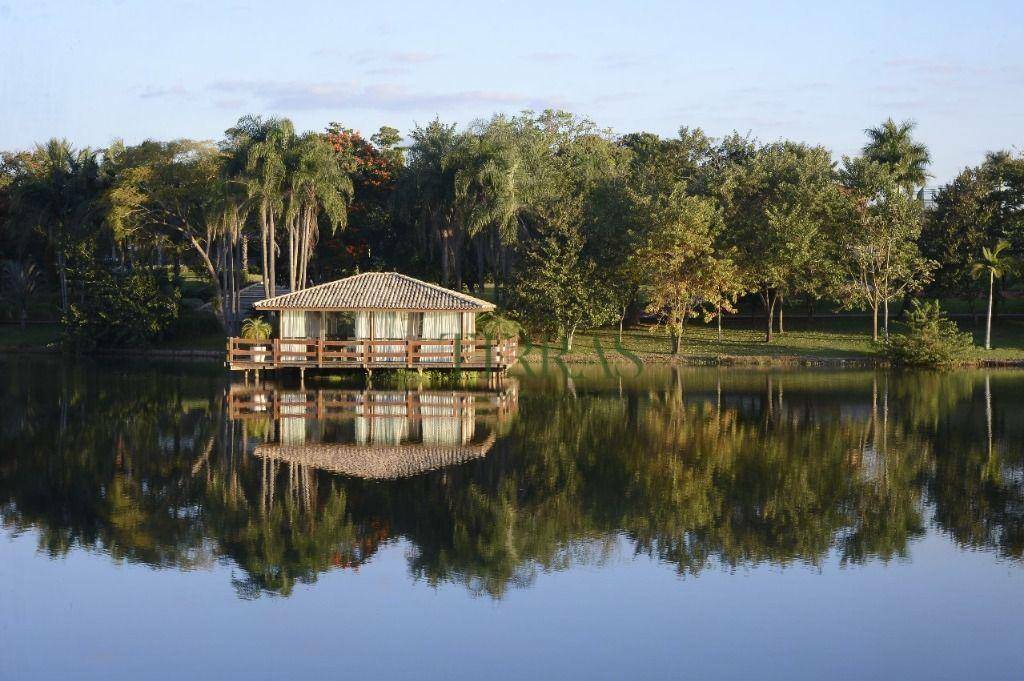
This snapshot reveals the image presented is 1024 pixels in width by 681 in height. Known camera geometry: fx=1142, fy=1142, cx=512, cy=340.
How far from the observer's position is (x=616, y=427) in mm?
28094

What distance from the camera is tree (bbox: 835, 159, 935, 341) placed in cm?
4856

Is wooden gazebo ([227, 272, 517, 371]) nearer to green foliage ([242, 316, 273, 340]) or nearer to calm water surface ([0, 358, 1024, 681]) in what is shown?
green foliage ([242, 316, 273, 340])

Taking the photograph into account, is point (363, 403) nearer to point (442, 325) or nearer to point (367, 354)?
point (367, 354)

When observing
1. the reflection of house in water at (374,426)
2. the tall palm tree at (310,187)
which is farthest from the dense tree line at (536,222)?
the reflection of house in water at (374,426)

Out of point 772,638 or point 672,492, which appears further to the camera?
point 672,492

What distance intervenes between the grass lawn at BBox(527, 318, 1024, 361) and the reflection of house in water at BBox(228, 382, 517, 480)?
12454 mm

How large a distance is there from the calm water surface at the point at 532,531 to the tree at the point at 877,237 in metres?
17.4

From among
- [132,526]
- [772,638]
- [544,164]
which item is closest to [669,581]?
[772,638]

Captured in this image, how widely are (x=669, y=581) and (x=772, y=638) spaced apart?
232cm

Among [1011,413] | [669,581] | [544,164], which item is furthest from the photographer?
[544,164]

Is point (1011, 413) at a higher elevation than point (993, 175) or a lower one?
lower

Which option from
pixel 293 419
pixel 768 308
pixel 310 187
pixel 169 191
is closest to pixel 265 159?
pixel 310 187

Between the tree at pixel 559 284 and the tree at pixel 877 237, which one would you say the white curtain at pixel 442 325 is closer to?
the tree at pixel 559 284

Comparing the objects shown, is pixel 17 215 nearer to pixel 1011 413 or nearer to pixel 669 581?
pixel 1011 413
